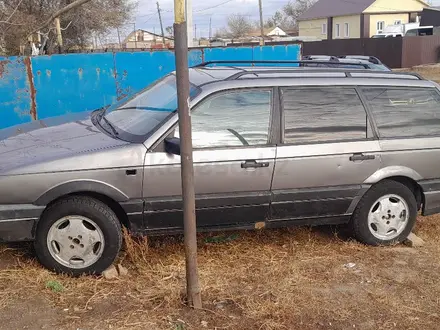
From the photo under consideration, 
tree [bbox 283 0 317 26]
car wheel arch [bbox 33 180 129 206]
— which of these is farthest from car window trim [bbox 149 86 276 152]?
tree [bbox 283 0 317 26]

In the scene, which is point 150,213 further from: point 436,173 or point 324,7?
point 324,7

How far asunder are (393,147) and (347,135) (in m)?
0.46

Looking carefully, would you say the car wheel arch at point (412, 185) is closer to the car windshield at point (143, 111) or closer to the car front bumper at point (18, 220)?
the car windshield at point (143, 111)

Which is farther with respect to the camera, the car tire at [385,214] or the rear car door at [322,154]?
the car tire at [385,214]

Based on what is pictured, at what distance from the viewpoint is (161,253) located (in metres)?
4.66

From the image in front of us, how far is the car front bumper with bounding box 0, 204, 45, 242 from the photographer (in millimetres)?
3945

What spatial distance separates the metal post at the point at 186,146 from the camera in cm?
329

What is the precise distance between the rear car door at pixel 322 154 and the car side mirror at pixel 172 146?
2.94 feet

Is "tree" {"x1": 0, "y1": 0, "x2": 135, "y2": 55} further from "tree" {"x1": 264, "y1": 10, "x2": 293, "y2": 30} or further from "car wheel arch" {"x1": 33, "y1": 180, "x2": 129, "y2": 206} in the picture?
"tree" {"x1": 264, "y1": 10, "x2": 293, "y2": 30}

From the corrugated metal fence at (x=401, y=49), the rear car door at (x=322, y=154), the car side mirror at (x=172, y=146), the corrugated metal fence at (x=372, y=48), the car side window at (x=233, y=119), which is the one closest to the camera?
the car side mirror at (x=172, y=146)

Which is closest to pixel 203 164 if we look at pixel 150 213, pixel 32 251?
pixel 150 213

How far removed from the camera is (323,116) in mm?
4750

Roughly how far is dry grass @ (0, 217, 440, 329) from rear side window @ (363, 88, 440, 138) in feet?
3.68

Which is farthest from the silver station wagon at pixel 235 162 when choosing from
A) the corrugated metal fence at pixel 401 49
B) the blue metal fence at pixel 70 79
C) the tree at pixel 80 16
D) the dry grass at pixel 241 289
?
the corrugated metal fence at pixel 401 49
